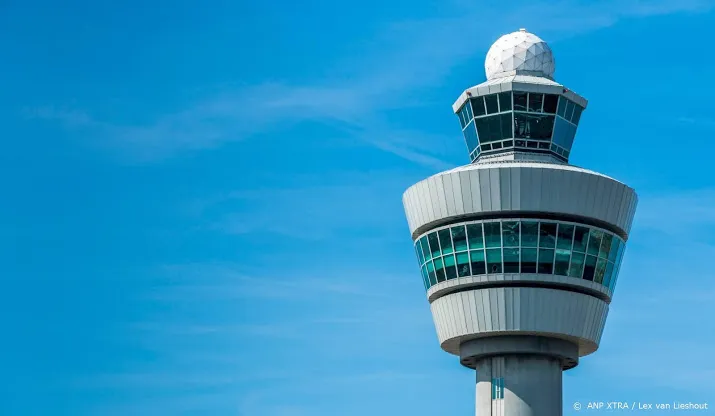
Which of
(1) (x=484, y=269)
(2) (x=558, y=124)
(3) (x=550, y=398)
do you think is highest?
(2) (x=558, y=124)

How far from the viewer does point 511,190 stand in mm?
88500

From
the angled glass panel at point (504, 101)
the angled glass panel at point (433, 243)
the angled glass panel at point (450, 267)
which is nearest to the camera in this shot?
the angled glass panel at point (450, 267)

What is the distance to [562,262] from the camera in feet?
291

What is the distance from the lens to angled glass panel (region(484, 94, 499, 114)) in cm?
9319

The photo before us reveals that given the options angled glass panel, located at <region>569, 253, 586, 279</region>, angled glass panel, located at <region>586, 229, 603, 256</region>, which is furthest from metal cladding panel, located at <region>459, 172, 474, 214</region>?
angled glass panel, located at <region>586, 229, 603, 256</region>

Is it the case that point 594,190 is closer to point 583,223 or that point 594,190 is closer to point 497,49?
point 583,223

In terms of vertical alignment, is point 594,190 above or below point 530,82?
below

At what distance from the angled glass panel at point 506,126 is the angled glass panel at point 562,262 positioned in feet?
28.4

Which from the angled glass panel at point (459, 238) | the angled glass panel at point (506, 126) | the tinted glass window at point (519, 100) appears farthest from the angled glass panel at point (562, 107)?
the angled glass panel at point (459, 238)

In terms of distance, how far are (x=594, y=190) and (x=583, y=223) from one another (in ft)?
6.65

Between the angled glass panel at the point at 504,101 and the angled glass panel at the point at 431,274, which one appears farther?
the angled glass panel at the point at 504,101

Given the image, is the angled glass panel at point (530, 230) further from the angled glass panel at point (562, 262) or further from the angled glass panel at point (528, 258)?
the angled glass panel at point (562, 262)

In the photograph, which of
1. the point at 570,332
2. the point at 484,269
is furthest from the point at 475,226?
the point at 570,332

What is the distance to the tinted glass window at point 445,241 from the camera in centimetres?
9025
